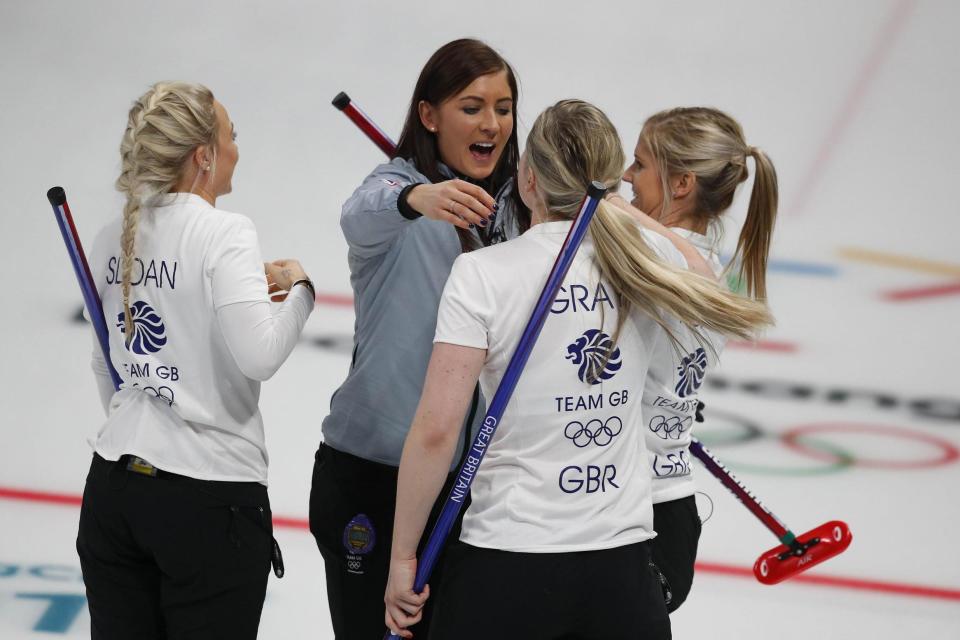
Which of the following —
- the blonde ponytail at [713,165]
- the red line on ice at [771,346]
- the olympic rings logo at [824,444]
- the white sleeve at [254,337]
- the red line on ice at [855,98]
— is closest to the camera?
the white sleeve at [254,337]

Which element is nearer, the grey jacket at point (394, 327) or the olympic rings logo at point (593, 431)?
the olympic rings logo at point (593, 431)

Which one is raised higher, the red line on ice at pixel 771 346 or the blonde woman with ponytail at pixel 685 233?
the blonde woman with ponytail at pixel 685 233

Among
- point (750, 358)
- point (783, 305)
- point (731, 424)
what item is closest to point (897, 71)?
point (783, 305)

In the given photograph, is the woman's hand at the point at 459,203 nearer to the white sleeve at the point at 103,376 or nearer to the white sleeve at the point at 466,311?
the white sleeve at the point at 466,311

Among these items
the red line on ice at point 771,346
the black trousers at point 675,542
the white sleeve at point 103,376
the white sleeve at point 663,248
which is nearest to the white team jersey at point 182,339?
the white sleeve at point 103,376

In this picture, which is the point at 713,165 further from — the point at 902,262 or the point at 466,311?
the point at 902,262

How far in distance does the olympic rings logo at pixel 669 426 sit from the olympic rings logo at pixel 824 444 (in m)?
1.78

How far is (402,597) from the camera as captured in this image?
1.69 metres

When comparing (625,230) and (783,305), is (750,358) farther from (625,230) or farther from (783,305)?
(625,230)

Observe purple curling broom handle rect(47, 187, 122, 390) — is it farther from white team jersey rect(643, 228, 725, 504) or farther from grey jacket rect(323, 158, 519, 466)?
white team jersey rect(643, 228, 725, 504)

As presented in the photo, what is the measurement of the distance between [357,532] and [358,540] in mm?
15

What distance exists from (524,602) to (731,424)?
8.47ft

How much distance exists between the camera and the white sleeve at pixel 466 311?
157 centimetres

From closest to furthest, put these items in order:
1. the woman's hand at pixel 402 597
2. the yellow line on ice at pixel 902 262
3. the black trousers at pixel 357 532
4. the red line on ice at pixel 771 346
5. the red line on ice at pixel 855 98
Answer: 1. the woman's hand at pixel 402 597
2. the black trousers at pixel 357 532
3. the red line on ice at pixel 771 346
4. the yellow line on ice at pixel 902 262
5. the red line on ice at pixel 855 98
